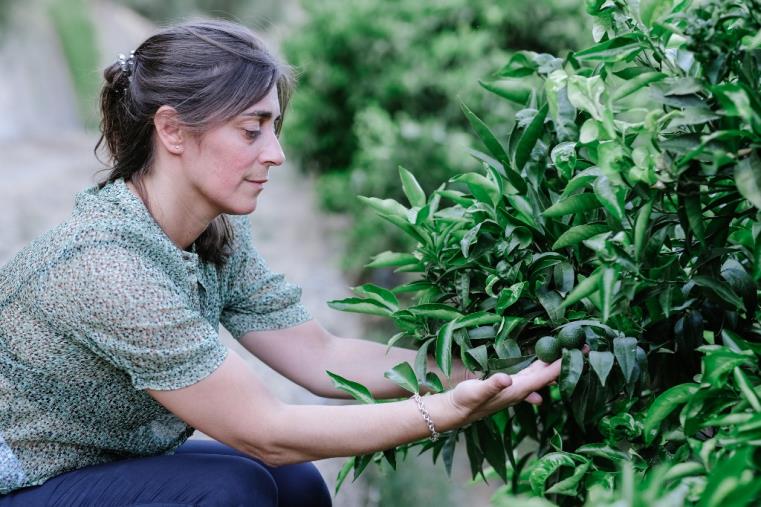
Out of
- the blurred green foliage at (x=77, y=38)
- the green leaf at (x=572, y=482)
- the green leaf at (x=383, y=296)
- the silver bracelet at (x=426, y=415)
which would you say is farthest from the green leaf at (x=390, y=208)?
the blurred green foliage at (x=77, y=38)

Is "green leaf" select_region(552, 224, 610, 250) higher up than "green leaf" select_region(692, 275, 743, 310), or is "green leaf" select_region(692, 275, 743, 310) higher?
"green leaf" select_region(552, 224, 610, 250)

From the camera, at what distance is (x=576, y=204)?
1440mm

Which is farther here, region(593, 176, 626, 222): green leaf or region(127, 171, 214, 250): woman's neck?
region(127, 171, 214, 250): woman's neck

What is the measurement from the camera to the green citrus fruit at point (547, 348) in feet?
5.17

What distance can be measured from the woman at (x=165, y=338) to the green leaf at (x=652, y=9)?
608 mm

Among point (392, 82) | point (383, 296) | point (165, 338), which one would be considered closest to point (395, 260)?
point (383, 296)

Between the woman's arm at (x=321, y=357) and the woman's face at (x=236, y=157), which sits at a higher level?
the woman's face at (x=236, y=157)

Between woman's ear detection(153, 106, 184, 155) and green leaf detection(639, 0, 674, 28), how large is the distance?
0.94 metres

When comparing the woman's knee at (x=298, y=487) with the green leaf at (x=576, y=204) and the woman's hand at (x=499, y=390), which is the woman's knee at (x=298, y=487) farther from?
the green leaf at (x=576, y=204)

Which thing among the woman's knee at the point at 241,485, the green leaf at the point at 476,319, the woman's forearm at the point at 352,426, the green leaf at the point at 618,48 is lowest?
the woman's knee at the point at 241,485

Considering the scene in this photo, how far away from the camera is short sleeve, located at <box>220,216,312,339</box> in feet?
7.20

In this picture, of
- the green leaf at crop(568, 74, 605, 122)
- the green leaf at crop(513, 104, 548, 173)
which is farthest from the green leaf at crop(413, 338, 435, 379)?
the green leaf at crop(568, 74, 605, 122)

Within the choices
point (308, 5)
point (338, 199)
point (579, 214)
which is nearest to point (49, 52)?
point (308, 5)

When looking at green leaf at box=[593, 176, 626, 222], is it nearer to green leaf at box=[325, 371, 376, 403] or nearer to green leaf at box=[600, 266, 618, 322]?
green leaf at box=[600, 266, 618, 322]
